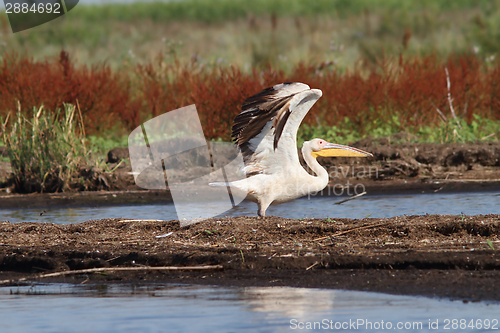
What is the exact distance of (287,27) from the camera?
36656mm

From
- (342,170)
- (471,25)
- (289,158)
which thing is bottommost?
(342,170)

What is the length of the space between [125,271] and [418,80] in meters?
11.1

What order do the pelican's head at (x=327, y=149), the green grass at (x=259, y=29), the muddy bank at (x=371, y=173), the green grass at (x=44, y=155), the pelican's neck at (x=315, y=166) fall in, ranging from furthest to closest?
the green grass at (x=259, y=29) < the green grass at (x=44, y=155) < the muddy bank at (x=371, y=173) < the pelican's head at (x=327, y=149) < the pelican's neck at (x=315, y=166)

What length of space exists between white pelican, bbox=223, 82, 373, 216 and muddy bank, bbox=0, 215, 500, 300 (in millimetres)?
530

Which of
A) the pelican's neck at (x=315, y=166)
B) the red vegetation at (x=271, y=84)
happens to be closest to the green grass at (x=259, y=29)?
the red vegetation at (x=271, y=84)

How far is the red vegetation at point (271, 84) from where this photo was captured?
14.2 meters

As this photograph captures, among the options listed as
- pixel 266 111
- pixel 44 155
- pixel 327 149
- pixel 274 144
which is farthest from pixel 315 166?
pixel 44 155

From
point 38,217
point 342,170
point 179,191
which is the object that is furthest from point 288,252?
point 342,170

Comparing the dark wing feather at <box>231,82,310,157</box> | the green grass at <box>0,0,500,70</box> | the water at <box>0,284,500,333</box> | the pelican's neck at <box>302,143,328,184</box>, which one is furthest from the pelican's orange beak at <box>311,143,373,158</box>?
the green grass at <box>0,0,500,70</box>

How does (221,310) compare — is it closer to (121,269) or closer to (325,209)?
(121,269)

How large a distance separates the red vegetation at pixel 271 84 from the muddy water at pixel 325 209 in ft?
16.1

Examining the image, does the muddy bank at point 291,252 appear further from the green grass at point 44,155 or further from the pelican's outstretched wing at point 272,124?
the green grass at point 44,155

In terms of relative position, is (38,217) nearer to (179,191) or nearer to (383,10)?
(179,191)

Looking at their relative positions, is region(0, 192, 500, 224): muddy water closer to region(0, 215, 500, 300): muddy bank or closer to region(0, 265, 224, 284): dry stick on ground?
region(0, 215, 500, 300): muddy bank
